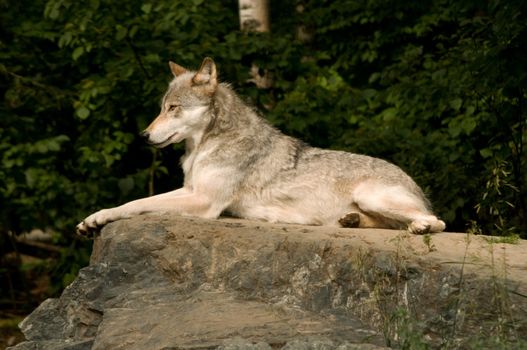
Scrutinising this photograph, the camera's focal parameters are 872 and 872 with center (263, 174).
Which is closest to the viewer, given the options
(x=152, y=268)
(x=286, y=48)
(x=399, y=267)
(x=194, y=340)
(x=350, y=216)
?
(x=194, y=340)

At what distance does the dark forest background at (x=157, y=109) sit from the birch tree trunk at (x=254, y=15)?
200mm

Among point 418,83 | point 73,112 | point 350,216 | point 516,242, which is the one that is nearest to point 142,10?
point 73,112

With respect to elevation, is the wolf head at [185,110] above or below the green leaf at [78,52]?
below

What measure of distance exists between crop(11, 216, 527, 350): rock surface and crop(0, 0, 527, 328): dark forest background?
3.06 m

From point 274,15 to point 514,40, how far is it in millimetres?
6777

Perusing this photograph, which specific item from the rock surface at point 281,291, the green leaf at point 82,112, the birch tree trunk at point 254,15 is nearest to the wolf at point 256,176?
the rock surface at point 281,291

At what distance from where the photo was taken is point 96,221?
6.57 meters

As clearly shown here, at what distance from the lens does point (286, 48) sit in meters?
10.1

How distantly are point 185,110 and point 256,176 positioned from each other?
0.80 metres

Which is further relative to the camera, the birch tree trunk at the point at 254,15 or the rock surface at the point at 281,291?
the birch tree trunk at the point at 254,15

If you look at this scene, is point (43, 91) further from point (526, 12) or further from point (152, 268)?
point (526, 12)

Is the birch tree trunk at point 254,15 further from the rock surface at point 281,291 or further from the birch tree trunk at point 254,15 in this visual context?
the rock surface at point 281,291

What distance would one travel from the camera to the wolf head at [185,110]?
7.05 m

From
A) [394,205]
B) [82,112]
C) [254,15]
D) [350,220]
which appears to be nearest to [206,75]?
[350,220]
